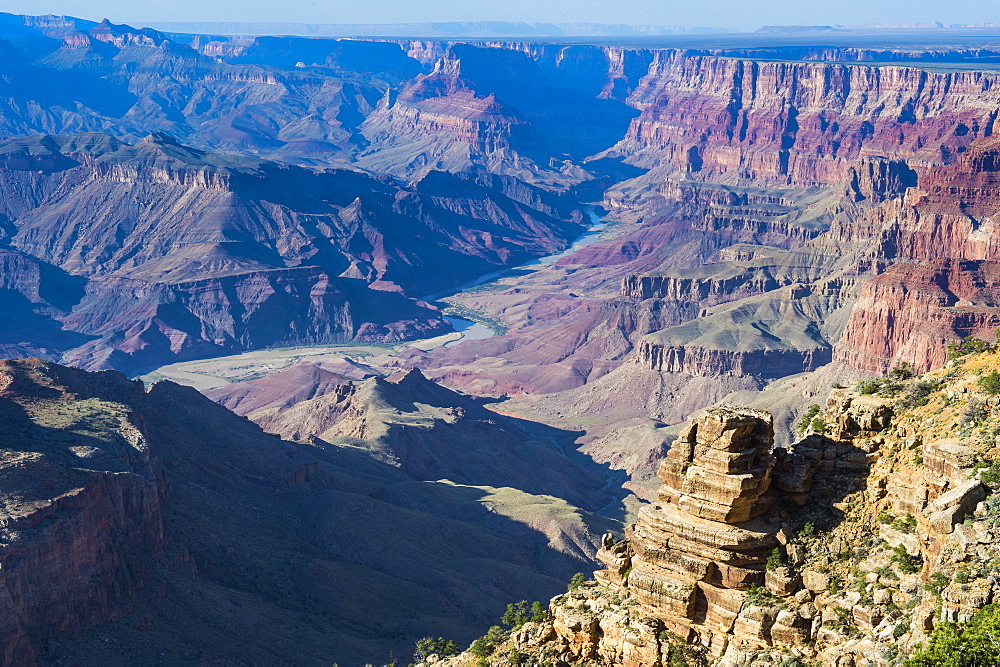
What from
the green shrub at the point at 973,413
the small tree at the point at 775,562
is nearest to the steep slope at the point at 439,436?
the small tree at the point at 775,562

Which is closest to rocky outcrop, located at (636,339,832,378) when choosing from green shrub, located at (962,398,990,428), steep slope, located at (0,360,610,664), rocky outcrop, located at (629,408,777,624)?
steep slope, located at (0,360,610,664)

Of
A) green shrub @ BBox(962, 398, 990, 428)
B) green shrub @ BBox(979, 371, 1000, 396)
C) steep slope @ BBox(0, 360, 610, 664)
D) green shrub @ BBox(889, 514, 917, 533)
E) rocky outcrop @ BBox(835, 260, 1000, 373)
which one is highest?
rocky outcrop @ BBox(835, 260, 1000, 373)

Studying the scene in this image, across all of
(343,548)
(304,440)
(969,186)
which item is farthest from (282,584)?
(969,186)

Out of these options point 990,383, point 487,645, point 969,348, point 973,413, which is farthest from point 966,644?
point 969,348

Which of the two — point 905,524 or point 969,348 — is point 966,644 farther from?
point 969,348

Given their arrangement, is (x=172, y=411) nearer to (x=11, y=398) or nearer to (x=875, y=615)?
(x=11, y=398)

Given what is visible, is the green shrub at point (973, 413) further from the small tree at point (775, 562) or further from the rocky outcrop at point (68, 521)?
the rocky outcrop at point (68, 521)

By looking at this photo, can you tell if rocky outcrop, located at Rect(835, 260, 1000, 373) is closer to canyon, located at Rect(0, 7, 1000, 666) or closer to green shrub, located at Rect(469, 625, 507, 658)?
canyon, located at Rect(0, 7, 1000, 666)
